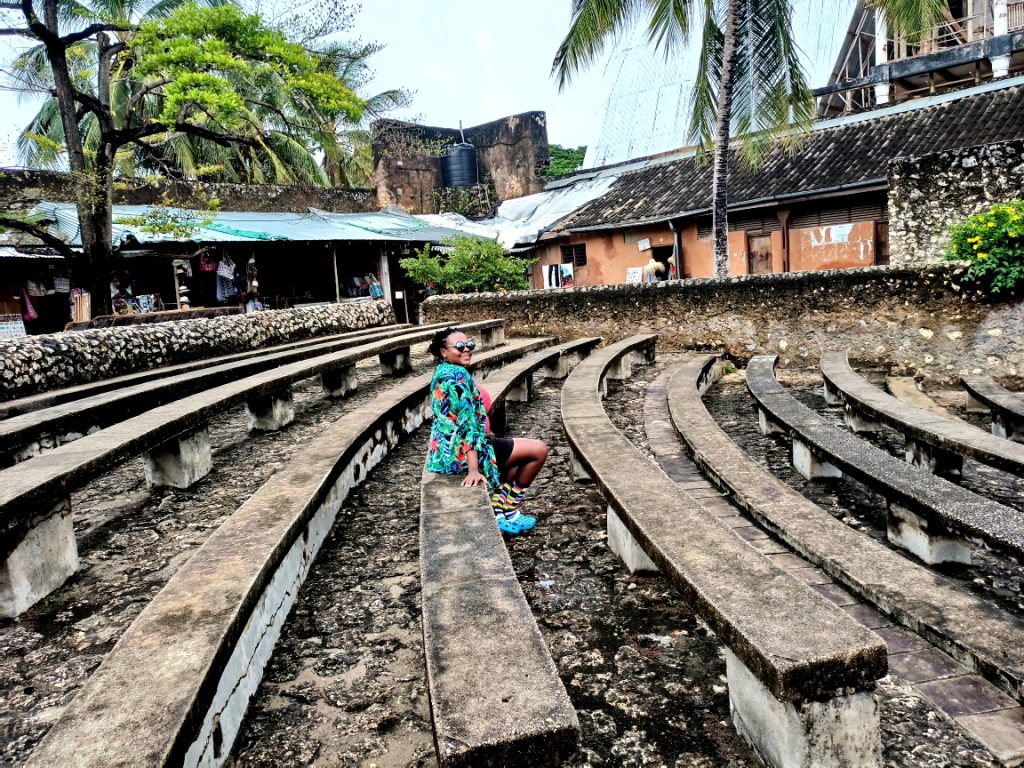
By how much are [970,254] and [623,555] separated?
5912 mm

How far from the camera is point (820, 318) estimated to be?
763 cm

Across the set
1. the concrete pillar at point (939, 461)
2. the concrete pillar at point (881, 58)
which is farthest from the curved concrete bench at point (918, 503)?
the concrete pillar at point (881, 58)

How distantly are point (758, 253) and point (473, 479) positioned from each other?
13594mm

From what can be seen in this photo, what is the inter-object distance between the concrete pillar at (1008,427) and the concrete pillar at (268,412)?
16.5 ft

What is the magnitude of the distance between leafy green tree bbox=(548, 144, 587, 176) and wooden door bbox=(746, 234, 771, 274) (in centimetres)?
1235

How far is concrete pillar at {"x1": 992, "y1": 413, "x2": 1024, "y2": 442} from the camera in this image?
4672 millimetres

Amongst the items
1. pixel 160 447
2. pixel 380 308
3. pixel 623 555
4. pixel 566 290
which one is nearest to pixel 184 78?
pixel 380 308

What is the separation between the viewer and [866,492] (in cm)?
396

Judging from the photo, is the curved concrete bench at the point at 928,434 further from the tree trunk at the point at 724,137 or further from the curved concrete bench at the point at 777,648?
the tree trunk at the point at 724,137

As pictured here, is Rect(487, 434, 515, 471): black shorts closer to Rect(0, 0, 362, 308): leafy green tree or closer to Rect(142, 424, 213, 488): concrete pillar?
Rect(142, 424, 213, 488): concrete pillar

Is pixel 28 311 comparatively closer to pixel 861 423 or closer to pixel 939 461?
pixel 861 423

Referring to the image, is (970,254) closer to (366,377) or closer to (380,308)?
(366,377)

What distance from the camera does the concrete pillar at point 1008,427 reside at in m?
4.67

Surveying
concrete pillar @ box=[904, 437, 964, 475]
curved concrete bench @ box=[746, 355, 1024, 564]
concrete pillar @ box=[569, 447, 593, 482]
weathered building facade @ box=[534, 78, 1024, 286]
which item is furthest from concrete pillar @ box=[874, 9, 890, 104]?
concrete pillar @ box=[569, 447, 593, 482]
